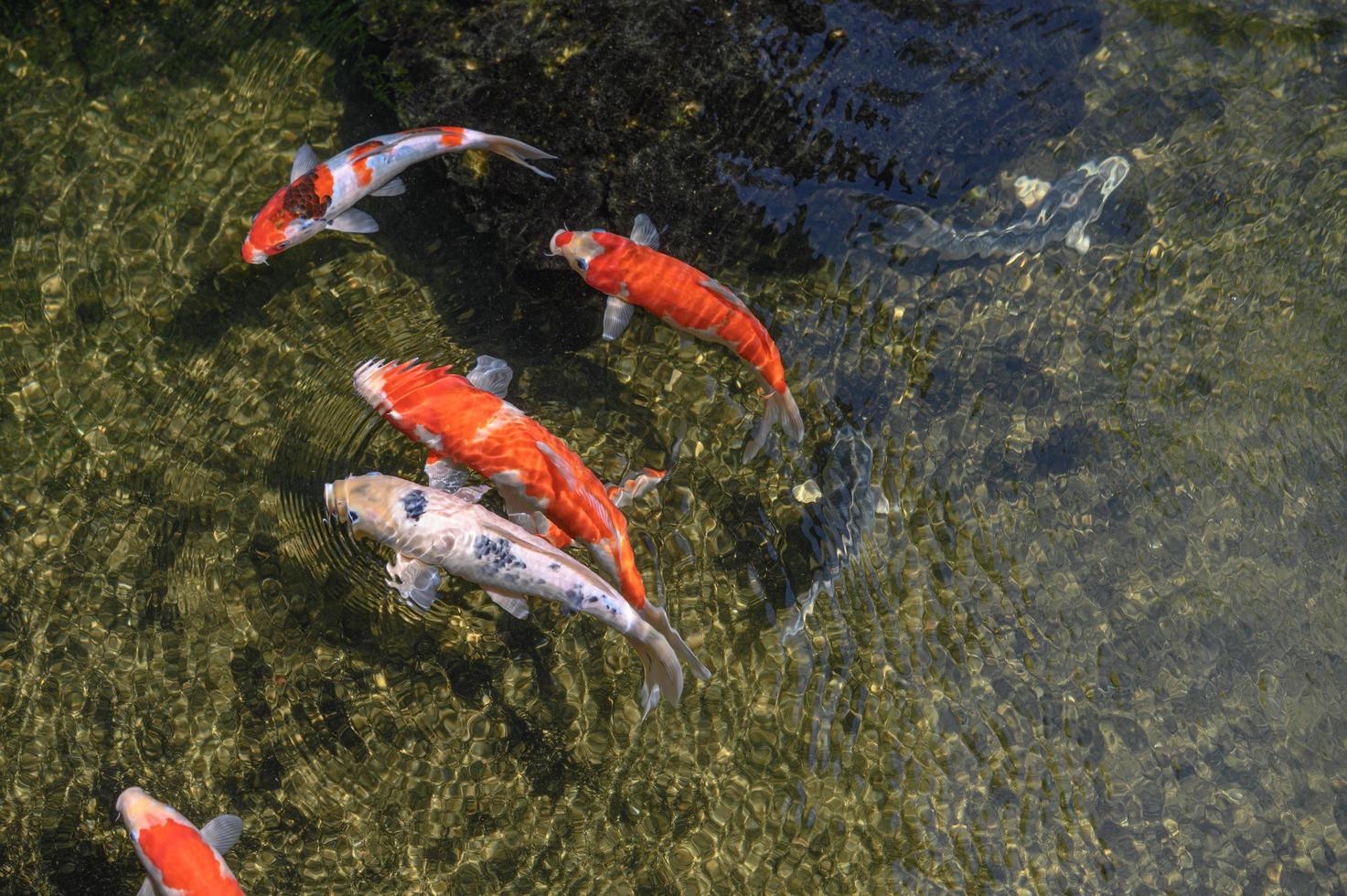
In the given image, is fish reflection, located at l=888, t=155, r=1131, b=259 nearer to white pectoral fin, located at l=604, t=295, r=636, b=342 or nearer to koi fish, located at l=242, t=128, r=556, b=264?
white pectoral fin, located at l=604, t=295, r=636, b=342

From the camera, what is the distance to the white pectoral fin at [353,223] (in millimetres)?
6004

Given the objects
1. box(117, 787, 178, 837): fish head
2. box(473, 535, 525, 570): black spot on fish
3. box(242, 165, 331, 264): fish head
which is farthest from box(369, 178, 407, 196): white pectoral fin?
box(117, 787, 178, 837): fish head

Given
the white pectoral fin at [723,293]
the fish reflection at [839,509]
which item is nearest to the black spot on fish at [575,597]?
the fish reflection at [839,509]

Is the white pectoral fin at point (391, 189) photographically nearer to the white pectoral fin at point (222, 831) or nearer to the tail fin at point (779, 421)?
the tail fin at point (779, 421)

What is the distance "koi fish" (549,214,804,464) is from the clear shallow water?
497mm

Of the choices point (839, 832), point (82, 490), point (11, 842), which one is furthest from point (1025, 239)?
point (11, 842)

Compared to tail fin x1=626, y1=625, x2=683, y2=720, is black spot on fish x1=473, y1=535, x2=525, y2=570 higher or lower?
higher

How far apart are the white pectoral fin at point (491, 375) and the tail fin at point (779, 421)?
1.52 metres

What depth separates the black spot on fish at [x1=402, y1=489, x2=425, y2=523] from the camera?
16.5 ft

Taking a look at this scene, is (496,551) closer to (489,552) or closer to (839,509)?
(489,552)

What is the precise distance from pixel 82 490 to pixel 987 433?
5645mm

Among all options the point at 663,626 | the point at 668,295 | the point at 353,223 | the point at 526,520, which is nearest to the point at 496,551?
the point at 526,520

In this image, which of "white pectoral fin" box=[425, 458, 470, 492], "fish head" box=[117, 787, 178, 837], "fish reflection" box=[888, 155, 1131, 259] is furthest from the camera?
"fish reflection" box=[888, 155, 1131, 259]

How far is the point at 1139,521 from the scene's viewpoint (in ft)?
20.4
